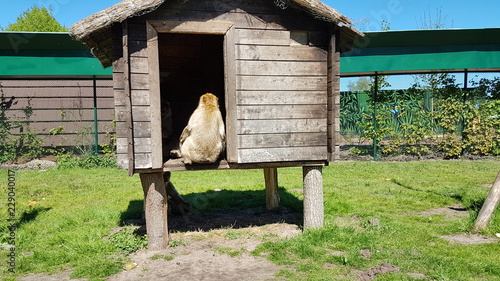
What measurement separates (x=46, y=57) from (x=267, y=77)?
11.2 meters

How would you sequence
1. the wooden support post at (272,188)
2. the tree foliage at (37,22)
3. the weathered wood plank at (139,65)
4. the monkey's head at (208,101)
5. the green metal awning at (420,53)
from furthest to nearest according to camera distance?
the tree foliage at (37,22) → the green metal awning at (420,53) → the wooden support post at (272,188) → the monkey's head at (208,101) → the weathered wood plank at (139,65)

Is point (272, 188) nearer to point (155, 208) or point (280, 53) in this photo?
point (155, 208)

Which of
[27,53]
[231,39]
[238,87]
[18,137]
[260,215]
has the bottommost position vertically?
[260,215]

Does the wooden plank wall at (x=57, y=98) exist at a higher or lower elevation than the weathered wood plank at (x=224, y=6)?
lower

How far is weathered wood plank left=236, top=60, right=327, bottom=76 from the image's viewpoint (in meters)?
5.37

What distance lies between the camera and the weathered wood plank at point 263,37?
5.34 meters

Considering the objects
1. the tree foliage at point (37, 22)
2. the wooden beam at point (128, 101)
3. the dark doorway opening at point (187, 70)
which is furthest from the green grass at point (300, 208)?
the tree foliage at point (37, 22)

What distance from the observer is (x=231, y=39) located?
5277 mm

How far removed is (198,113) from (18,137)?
10.4m

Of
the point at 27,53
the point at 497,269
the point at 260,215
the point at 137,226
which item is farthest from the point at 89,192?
A: the point at 497,269

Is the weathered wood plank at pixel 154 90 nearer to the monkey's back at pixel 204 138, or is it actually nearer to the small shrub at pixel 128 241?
the monkey's back at pixel 204 138

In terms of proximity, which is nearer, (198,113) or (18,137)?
(198,113)

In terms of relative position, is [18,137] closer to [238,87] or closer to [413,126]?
[238,87]

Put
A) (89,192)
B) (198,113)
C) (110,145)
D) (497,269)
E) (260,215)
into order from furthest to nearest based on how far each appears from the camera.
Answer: (110,145)
(89,192)
(260,215)
(198,113)
(497,269)
